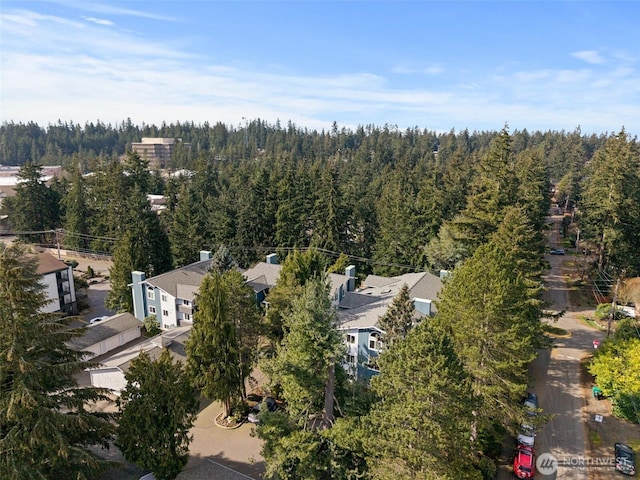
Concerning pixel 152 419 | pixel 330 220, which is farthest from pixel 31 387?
pixel 330 220

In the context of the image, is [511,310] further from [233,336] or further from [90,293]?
[90,293]

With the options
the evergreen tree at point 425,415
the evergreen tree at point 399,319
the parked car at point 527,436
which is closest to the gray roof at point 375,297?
the evergreen tree at point 399,319

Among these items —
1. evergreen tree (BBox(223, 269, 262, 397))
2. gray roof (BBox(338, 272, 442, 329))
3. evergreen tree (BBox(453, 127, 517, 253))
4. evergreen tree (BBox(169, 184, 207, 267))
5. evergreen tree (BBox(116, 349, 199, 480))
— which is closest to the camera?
evergreen tree (BBox(116, 349, 199, 480))

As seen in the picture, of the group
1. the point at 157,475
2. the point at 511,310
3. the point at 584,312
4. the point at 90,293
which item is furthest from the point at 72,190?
the point at 584,312

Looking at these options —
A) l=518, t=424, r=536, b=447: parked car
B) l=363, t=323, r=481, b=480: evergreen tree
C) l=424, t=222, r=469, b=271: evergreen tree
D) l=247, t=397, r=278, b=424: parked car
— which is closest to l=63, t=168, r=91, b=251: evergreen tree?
l=247, t=397, r=278, b=424: parked car

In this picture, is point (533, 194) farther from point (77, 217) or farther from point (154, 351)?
point (77, 217)

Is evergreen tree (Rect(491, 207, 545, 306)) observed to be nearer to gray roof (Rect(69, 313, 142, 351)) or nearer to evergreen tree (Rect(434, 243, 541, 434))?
evergreen tree (Rect(434, 243, 541, 434))
